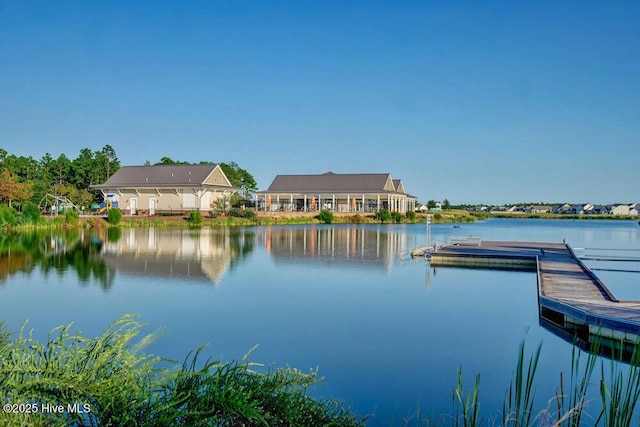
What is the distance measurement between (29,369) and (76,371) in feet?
1.10

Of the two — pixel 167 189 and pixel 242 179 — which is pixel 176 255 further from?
pixel 242 179

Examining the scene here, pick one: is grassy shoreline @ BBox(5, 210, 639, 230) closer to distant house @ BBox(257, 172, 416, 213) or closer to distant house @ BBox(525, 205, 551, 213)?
distant house @ BBox(257, 172, 416, 213)

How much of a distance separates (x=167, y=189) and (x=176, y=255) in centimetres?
2753

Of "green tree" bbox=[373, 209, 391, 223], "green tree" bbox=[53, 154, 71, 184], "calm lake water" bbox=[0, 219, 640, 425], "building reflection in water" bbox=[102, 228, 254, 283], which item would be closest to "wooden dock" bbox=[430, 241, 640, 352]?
"calm lake water" bbox=[0, 219, 640, 425]

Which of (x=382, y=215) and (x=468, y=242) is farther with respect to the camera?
(x=382, y=215)

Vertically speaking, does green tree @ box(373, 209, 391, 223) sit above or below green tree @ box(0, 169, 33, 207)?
below

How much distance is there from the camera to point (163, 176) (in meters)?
50.8

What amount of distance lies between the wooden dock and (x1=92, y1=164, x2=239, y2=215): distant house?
29344 mm

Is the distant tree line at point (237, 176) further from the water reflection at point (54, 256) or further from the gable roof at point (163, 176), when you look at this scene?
the water reflection at point (54, 256)

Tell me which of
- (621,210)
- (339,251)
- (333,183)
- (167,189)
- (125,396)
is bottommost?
(339,251)

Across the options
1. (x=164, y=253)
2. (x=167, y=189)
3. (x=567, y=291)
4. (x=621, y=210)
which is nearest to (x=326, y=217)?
(x=167, y=189)

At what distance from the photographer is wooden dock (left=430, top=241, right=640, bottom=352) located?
30.6 ft

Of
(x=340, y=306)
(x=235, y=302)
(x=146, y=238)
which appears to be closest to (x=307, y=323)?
(x=340, y=306)

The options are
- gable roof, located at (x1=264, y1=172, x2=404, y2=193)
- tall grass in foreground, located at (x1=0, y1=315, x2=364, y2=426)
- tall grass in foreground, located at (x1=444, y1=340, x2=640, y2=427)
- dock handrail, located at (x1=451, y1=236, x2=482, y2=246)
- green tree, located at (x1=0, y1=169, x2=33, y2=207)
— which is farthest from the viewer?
gable roof, located at (x1=264, y1=172, x2=404, y2=193)
